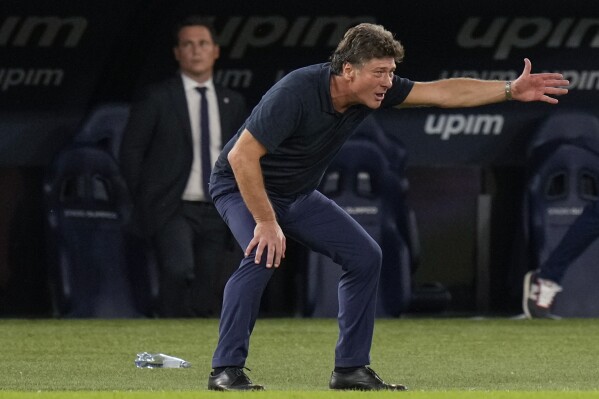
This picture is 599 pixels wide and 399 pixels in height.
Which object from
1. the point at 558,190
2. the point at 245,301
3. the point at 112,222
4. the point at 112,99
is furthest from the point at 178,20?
the point at 245,301

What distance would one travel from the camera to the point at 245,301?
24.5 feet

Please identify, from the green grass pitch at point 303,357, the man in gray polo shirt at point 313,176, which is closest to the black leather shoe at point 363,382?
the man in gray polo shirt at point 313,176

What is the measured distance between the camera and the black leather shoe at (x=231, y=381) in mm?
7453

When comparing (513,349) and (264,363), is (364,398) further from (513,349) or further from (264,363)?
(513,349)

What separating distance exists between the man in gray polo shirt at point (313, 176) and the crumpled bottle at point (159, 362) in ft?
5.61

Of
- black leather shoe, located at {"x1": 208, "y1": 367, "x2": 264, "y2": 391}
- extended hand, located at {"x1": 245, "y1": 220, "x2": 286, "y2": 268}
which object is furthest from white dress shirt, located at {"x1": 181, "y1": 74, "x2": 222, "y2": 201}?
extended hand, located at {"x1": 245, "y1": 220, "x2": 286, "y2": 268}

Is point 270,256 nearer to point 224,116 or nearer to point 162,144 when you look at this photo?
point 224,116

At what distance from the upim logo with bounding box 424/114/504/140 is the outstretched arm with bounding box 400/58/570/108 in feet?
19.9

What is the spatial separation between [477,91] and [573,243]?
5.81 m

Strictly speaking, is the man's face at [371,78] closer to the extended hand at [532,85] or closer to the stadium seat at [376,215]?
the extended hand at [532,85]

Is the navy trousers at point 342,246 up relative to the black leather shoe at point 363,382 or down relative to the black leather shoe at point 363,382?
up

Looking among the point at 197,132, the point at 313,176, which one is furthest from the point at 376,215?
the point at 313,176

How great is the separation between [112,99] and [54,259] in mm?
1391

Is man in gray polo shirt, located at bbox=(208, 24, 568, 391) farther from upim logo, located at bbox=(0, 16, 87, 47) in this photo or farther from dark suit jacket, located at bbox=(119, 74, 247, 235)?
upim logo, located at bbox=(0, 16, 87, 47)
